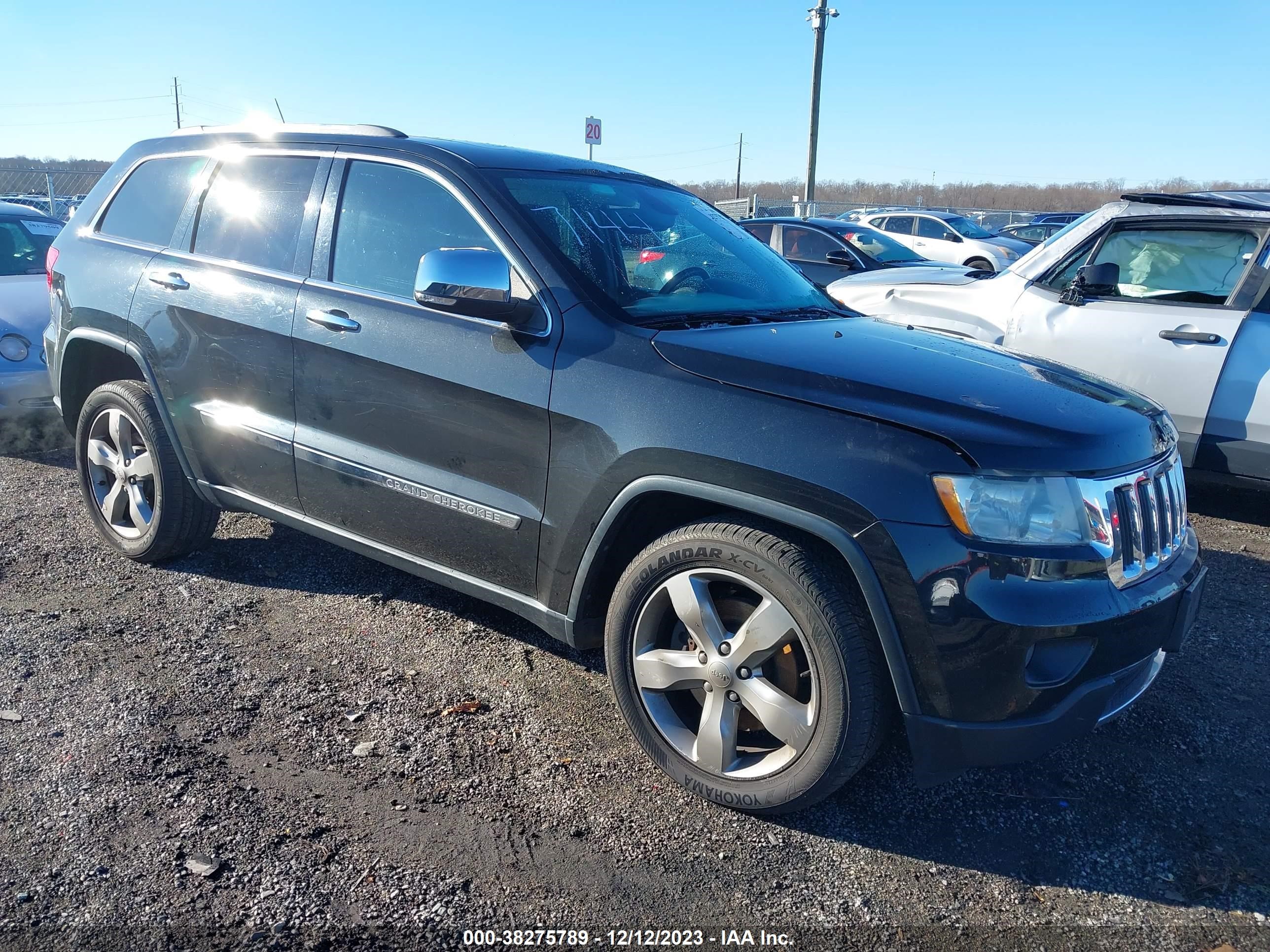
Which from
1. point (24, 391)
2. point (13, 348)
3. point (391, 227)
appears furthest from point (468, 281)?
point (13, 348)

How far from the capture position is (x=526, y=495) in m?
2.98

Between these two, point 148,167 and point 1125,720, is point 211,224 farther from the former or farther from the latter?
point 1125,720

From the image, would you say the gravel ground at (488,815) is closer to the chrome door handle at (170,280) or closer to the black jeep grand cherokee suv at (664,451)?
the black jeep grand cherokee suv at (664,451)

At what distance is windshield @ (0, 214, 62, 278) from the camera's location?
268 inches

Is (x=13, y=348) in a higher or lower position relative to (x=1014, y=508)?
lower

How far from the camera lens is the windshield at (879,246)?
1093cm

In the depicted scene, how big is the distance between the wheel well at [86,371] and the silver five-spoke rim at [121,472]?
218mm

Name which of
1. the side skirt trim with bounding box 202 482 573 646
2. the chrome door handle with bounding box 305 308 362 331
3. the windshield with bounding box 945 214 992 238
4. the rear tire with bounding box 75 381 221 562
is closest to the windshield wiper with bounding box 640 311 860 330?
the side skirt trim with bounding box 202 482 573 646

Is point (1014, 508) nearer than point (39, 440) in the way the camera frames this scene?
Yes

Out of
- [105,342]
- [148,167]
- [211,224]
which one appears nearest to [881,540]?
[211,224]

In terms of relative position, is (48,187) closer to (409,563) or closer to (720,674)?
(409,563)

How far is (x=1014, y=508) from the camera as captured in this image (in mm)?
2344

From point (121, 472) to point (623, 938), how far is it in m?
3.38

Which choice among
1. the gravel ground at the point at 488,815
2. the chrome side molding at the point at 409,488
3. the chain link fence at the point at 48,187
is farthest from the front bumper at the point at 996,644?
the chain link fence at the point at 48,187
